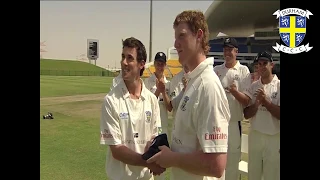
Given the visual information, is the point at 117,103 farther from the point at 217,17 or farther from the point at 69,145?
the point at 217,17

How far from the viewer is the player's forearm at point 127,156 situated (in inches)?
88.1

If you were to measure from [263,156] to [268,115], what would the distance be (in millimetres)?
533

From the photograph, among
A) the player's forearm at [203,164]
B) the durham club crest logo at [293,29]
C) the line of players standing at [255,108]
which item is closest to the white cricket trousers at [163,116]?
the line of players standing at [255,108]

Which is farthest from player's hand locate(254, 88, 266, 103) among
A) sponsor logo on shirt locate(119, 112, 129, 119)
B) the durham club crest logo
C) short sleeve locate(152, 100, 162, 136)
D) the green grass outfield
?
the green grass outfield

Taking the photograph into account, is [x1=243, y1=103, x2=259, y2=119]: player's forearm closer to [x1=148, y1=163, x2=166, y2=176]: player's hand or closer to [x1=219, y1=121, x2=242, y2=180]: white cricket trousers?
[x1=219, y1=121, x2=242, y2=180]: white cricket trousers

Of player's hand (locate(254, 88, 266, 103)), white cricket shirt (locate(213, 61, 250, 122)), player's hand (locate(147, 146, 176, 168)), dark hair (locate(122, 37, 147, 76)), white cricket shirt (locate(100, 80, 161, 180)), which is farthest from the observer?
white cricket shirt (locate(213, 61, 250, 122))

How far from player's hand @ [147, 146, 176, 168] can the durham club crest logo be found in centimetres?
212

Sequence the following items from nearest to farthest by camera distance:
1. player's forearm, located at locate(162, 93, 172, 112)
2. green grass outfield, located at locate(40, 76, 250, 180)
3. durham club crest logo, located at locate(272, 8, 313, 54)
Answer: durham club crest logo, located at locate(272, 8, 313, 54), player's forearm, located at locate(162, 93, 172, 112), green grass outfield, located at locate(40, 76, 250, 180)

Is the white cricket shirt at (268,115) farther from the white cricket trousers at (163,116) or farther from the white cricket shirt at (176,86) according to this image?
the white cricket trousers at (163,116)

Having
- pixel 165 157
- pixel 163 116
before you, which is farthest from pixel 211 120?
pixel 163 116

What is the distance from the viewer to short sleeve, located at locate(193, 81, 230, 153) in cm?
168

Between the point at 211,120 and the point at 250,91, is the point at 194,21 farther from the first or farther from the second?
the point at 250,91

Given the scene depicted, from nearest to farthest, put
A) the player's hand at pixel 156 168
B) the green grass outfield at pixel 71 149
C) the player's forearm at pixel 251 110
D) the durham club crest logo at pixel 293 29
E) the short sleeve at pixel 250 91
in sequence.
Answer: the player's hand at pixel 156 168, the durham club crest logo at pixel 293 29, the player's forearm at pixel 251 110, the short sleeve at pixel 250 91, the green grass outfield at pixel 71 149

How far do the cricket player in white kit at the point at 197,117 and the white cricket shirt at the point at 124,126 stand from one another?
55 cm
